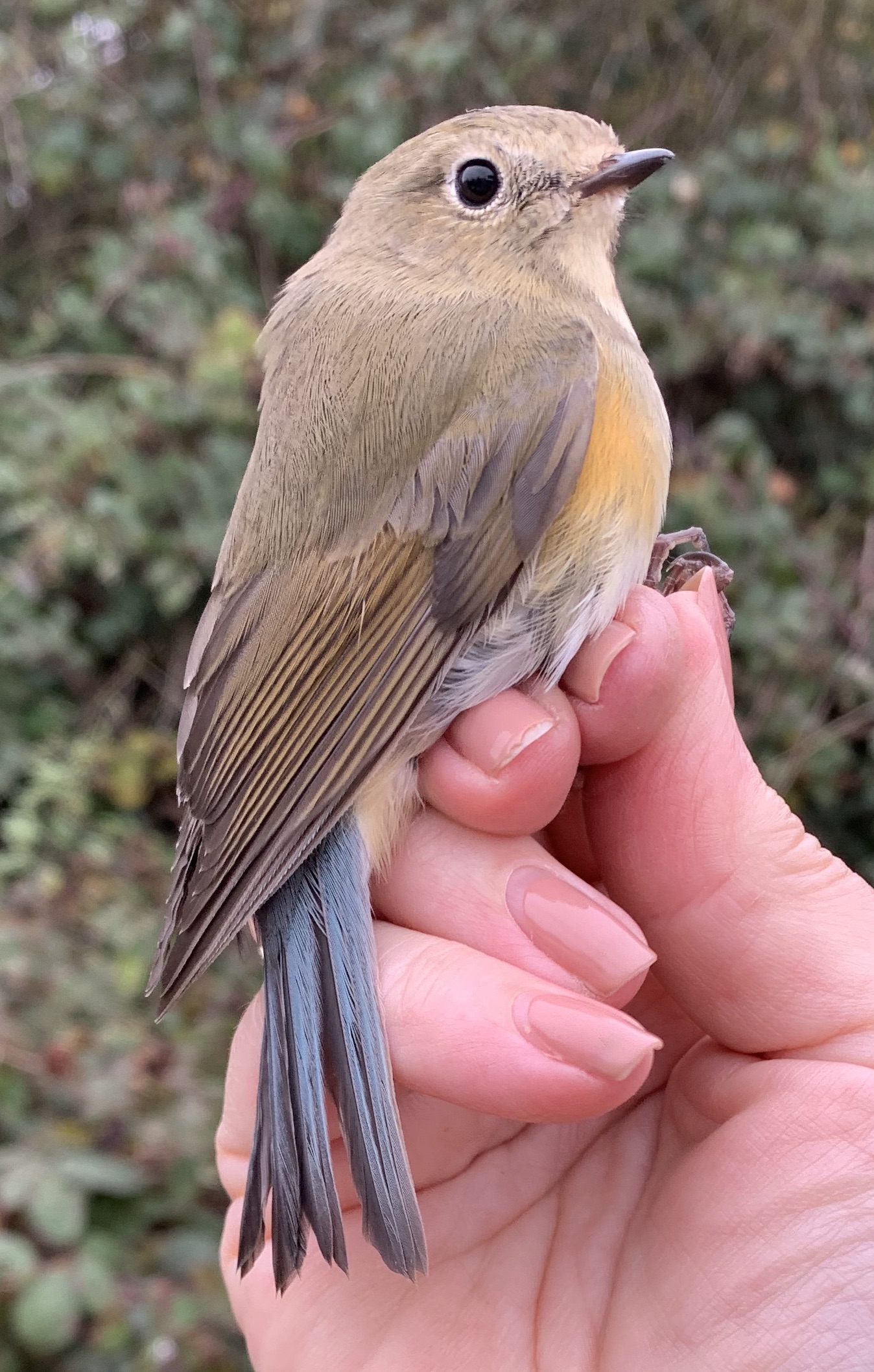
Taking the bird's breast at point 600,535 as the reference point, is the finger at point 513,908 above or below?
below

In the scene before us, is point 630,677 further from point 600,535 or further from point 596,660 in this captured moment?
point 600,535

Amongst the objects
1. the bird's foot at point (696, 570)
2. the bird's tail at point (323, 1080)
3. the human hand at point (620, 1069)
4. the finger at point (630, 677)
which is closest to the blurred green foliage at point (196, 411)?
the human hand at point (620, 1069)

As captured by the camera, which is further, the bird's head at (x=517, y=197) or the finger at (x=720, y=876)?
the bird's head at (x=517, y=197)

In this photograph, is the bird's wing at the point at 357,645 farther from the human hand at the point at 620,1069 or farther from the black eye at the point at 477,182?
the black eye at the point at 477,182

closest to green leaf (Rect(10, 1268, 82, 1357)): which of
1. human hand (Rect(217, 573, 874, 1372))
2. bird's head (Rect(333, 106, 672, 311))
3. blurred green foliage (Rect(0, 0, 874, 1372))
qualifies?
blurred green foliage (Rect(0, 0, 874, 1372))

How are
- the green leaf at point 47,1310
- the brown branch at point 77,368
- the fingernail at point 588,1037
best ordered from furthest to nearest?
the brown branch at point 77,368 < the green leaf at point 47,1310 < the fingernail at point 588,1037

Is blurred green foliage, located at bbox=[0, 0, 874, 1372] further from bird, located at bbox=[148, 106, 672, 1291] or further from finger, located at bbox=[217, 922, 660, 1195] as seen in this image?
finger, located at bbox=[217, 922, 660, 1195]

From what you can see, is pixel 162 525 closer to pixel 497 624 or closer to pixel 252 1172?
pixel 497 624
